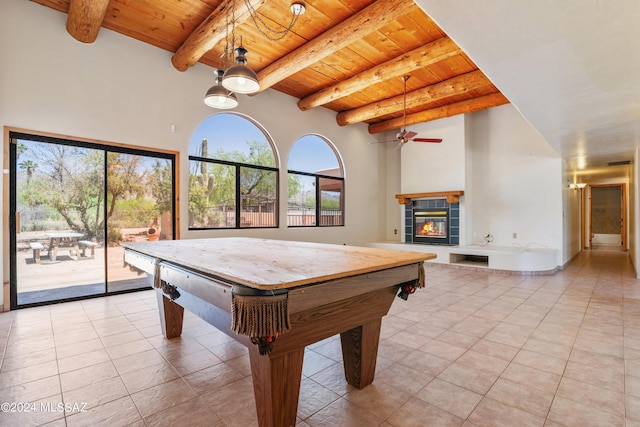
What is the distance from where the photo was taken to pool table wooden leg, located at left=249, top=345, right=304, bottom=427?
1.40 metres

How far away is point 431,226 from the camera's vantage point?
23.3 ft

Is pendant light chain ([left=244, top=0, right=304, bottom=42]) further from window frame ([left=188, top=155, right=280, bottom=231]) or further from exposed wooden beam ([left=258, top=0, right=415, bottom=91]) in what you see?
window frame ([left=188, top=155, right=280, bottom=231])

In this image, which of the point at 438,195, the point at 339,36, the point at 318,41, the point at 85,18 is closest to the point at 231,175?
the point at 318,41

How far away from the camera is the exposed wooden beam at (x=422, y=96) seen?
5098 mm

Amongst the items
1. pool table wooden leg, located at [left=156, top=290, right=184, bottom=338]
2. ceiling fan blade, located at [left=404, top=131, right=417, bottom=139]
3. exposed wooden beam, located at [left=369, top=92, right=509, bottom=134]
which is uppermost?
exposed wooden beam, located at [left=369, top=92, right=509, bottom=134]

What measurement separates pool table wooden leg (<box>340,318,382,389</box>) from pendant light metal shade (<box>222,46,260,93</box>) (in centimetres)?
204

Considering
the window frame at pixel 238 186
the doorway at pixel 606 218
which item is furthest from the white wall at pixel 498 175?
the doorway at pixel 606 218

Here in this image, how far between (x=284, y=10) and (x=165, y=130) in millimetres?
2384

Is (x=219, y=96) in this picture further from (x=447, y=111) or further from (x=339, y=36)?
(x=447, y=111)

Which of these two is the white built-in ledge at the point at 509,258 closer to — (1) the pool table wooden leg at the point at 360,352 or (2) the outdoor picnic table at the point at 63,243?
(1) the pool table wooden leg at the point at 360,352

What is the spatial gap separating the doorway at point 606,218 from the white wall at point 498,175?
6318 millimetres

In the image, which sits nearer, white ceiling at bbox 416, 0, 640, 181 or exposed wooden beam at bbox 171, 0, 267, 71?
white ceiling at bbox 416, 0, 640, 181

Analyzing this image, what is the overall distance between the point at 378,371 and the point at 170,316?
1805mm

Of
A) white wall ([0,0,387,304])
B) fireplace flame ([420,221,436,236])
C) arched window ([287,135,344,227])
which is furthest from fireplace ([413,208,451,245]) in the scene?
white wall ([0,0,387,304])
